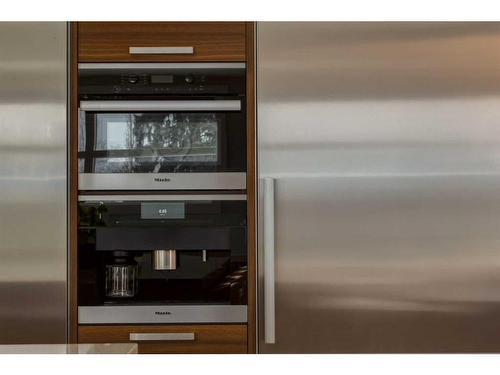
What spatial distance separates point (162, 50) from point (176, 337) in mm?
842

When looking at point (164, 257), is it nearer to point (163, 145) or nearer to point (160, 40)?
point (163, 145)

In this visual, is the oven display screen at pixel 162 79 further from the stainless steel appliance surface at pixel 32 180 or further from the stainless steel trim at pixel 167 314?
the stainless steel trim at pixel 167 314

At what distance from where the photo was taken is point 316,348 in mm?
1931

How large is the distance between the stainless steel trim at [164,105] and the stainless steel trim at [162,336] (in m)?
0.66

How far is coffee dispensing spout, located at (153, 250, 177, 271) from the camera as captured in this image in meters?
1.95

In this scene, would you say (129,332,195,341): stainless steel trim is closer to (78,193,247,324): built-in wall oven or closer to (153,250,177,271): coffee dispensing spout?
(78,193,247,324): built-in wall oven

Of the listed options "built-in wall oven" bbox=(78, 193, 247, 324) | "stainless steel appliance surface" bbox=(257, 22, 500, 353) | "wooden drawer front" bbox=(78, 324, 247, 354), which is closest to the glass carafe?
"built-in wall oven" bbox=(78, 193, 247, 324)

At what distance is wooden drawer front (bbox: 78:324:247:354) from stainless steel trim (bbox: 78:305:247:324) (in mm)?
18

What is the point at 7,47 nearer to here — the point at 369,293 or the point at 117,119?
the point at 117,119

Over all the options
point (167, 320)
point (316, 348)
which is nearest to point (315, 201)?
point (316, 348)

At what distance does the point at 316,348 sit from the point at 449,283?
44cm

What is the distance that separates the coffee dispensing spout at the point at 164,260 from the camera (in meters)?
1.95

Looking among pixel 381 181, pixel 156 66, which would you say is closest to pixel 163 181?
pixel 156 66
